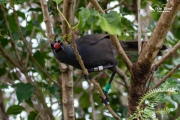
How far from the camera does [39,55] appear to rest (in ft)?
11.2

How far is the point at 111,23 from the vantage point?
1.61 m

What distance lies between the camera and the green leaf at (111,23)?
1568 mm

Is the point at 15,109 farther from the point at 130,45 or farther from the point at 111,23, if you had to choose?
the point at 111,23

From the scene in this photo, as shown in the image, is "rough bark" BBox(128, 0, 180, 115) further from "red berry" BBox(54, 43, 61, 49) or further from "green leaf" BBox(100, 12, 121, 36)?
"red berry" BBox(54, 43, 61, 49)

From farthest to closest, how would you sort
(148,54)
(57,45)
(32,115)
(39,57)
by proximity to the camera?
(39,57)
(32,115)
(57,45)
(148,54)

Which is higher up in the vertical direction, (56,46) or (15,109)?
(56,46)

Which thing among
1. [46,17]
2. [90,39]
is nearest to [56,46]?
[46,17]

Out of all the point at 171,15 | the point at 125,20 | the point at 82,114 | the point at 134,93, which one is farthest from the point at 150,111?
the point at 82,114

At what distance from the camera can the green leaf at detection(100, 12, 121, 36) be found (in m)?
1.57

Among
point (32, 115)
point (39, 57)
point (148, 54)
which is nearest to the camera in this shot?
point (148, 54)

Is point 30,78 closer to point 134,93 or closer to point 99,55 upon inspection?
point 99,55

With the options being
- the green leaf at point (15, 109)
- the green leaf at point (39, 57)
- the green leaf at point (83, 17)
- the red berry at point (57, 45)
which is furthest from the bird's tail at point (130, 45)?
the green leaf at point (83, 17)

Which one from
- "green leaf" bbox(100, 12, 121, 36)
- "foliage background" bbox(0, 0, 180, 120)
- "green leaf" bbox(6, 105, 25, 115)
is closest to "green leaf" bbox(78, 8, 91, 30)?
"green leaf" bbox(100, 12, 121, 36)

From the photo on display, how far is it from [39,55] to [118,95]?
Result: 90 centimetres
